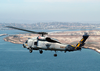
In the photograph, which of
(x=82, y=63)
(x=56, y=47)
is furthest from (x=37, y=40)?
(x=82, y=63)

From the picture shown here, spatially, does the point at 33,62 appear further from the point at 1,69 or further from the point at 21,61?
the point at 1,69

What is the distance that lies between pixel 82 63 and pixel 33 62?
2808cm

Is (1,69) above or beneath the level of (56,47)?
beneath

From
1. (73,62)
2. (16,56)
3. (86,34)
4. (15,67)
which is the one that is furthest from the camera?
(16,56)

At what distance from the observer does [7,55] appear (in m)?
114

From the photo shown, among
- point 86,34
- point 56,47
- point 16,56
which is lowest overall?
point 16,56

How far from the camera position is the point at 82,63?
311 ft

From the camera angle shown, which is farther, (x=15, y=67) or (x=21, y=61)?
(x=21, y=61)

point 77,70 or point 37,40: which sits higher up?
point 37,40

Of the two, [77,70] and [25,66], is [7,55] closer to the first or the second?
[25,66]

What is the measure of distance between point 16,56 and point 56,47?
91469mm

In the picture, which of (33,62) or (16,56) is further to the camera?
(16,56)

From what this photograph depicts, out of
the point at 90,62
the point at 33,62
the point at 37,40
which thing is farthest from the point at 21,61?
the point at 37,40

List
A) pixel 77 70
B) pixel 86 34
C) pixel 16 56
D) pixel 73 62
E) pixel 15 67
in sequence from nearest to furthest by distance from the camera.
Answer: pixel 86 34 < pixel 77 70 < pixel 15 67 < pixel 73 62 < pixel 16 56
